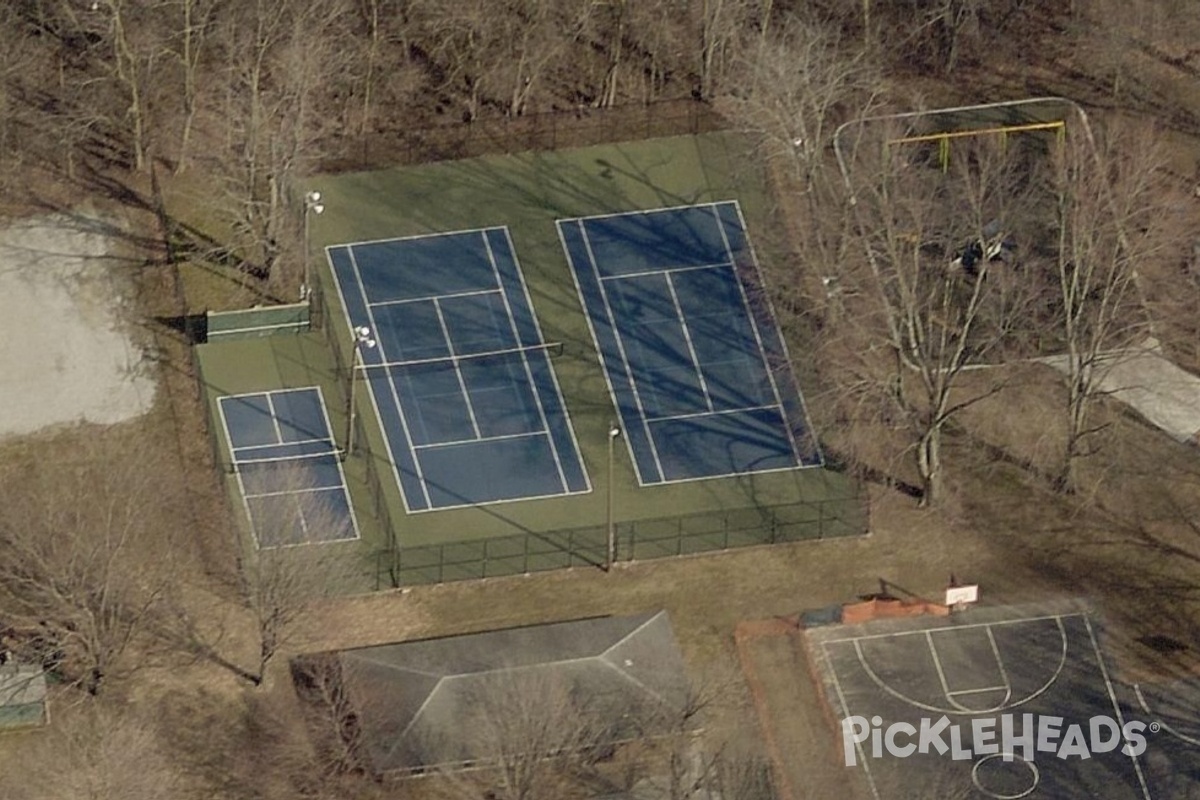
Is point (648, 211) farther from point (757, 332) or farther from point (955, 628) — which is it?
point (955, 628)

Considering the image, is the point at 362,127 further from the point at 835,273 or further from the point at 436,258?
the point at 835,273

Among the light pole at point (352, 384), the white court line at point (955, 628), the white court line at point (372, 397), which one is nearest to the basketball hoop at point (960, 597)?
the white court line at point (955, 628)

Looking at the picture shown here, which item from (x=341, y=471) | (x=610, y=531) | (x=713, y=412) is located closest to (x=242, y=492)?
(x=341, y=471)

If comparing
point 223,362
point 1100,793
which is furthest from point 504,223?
point 1100,793

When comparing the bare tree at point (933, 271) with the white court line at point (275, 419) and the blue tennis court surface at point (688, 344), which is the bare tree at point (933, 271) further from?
the white court line at point (275, 419)

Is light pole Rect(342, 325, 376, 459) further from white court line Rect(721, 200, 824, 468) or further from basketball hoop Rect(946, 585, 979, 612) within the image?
basketball hoop Rect(946, 585, 979, 612)

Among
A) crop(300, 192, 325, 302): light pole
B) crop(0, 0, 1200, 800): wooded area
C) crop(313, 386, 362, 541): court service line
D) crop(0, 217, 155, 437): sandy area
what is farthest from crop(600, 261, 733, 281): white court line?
crop(0, 217, 155, 437): sandy area
